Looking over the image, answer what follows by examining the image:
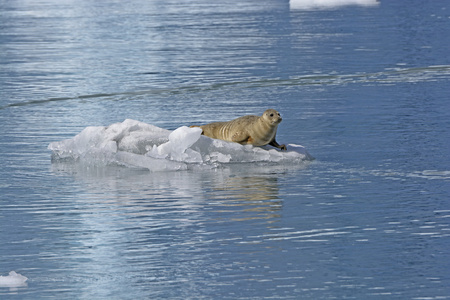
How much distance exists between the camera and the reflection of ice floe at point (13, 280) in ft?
24.5

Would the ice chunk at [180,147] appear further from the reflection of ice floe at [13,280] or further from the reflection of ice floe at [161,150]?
the reflection of ice floe at [13,280]

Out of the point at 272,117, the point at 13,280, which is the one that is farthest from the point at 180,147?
the point at 13,280

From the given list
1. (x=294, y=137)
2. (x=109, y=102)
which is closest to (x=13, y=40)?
(x=109, y=102)

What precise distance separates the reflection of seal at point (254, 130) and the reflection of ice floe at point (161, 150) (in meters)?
0.11

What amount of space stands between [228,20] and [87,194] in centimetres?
2834

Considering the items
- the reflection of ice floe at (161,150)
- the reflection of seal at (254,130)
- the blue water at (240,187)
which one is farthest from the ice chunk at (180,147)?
the reflection of seal at (254,130)

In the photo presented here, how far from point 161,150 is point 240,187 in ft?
4.65

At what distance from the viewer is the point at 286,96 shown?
1758 cm

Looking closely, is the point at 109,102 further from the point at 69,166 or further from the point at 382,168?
the point at 382,168

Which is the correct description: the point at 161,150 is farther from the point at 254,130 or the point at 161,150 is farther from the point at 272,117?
the point at 272,117

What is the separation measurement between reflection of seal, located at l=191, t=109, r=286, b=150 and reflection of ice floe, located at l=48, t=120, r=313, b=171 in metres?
0.11

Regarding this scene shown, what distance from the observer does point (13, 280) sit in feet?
24.6

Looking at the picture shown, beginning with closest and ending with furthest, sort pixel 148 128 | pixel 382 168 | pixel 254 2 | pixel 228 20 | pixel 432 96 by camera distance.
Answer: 1. pixel 382 168
2. pixel 148 128
3. pixel 432 96
4. pixel 228 20
5. pixel 254 2

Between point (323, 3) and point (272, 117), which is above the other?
→ point (323, 3)
